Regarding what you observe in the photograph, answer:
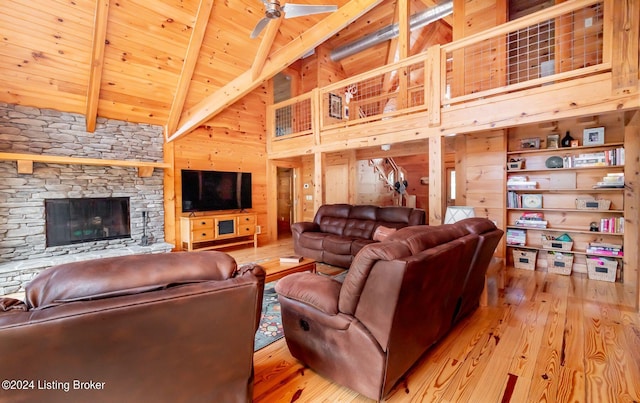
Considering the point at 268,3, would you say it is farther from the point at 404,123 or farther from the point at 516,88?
the point at 516,88

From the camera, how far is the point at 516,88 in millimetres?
3338

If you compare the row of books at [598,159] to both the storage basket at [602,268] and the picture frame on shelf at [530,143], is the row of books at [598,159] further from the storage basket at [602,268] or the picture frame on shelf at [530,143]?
the storage basket at [602,268]

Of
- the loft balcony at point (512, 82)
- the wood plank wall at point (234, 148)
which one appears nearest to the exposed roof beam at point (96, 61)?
the wood plank wall at point (234, 148)

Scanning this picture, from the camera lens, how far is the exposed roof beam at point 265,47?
162 inches

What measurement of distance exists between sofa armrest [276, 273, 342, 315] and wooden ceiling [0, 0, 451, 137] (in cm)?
363

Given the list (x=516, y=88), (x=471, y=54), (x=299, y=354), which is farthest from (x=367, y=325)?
(x=471, y=54)

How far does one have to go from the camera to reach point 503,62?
446 centimetres

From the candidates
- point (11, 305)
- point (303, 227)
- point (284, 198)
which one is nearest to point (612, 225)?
point (303, 227)

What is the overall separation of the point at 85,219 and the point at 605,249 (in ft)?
24.4

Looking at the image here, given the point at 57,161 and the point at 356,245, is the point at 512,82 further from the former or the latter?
the point at 57,161

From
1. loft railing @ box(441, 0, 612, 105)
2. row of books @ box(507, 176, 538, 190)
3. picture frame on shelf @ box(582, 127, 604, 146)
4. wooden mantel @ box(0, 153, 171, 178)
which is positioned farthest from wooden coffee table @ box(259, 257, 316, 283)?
picture frame on shelf @ box(582, 127, 604, 146)

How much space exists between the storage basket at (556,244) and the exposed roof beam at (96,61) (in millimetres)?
6539

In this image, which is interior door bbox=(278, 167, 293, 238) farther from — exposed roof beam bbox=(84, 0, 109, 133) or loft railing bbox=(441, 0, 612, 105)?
loft railing bbox=(441, 0, 612, 105)

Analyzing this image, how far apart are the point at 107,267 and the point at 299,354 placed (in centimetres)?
136
